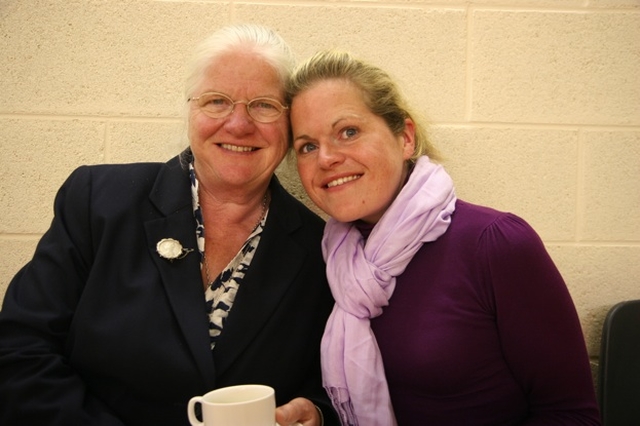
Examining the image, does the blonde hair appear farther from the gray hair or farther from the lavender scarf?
the lavender scarf

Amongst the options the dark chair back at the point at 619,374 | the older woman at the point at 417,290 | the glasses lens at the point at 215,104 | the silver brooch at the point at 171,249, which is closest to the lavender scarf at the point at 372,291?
the older woman at the point at 417,290

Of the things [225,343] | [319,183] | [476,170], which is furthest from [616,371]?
[225,343]

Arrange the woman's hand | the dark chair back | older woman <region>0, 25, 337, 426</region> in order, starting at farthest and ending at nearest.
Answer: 1. the dark chair back
2. older woman <region>0, 25, 337, 426</region>
3. the woman's hand

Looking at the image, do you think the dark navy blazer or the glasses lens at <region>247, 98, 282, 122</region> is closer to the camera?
the dark navy blazer

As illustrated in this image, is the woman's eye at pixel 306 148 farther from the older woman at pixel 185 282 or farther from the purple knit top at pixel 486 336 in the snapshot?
the purple knit top at pixel 486 336

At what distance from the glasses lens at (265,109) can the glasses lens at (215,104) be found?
0.06 metres

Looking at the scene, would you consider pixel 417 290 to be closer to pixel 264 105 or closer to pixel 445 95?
pixel 264 105

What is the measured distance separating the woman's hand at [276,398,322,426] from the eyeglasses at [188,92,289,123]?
0.70 metres

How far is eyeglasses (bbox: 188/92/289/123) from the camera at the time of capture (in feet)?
Result: 4.68

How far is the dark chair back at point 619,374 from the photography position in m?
1.68

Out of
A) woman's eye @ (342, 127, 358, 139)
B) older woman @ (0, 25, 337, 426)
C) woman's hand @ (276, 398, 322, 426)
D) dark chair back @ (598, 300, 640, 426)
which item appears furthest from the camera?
dark chair back @ (598, 300, 640, 426)

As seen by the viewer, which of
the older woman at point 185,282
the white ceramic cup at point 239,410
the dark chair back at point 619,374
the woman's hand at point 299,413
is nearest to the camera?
the white ceramic cup at point 239,410

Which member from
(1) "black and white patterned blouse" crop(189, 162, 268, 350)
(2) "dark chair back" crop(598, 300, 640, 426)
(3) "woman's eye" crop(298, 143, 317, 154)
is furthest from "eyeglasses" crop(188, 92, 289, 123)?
(2) "dark chair back" crop(598, 300, 640, 426)

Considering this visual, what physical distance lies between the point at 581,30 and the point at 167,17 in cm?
132
